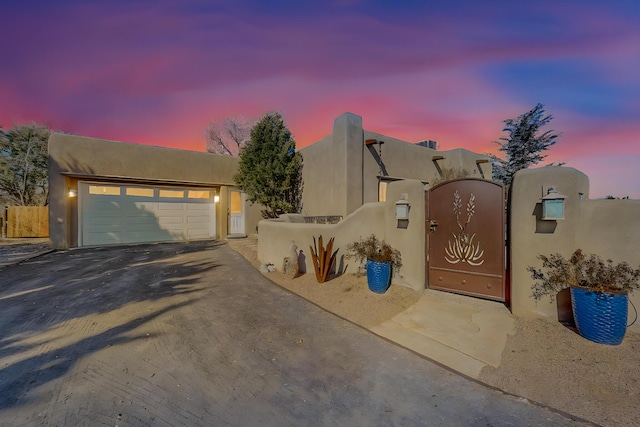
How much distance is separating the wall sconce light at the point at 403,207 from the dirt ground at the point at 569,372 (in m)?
1.80

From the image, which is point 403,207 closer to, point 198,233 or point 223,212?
point 223,212

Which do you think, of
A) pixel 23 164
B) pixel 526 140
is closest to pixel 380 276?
pixel 526 140

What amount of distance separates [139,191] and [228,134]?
41.9ft

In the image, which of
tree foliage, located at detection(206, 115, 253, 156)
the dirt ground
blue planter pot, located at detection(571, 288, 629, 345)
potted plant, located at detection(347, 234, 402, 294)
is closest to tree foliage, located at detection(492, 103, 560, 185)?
potted plant, located at detection(347, 234, 402, 294)

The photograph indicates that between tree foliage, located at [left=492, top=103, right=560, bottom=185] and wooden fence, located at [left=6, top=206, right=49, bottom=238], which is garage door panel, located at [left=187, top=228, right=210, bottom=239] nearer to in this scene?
wooden fence, located at [left=6, top=206, right=49, bottom=238]

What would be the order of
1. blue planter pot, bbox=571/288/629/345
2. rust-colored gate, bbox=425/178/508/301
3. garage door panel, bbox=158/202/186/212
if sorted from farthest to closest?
garage door panel, bbox=158/202/186/212 < rust-colored gate, bbox=425/178/508/301 < blue planter pot, bbox=571/288/629/345

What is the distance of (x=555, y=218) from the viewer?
132 inches

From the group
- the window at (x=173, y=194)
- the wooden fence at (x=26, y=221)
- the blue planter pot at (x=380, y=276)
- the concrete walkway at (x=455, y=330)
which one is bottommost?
the concrete walkway at (x=455, y=330)

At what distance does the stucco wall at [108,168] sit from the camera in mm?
9750

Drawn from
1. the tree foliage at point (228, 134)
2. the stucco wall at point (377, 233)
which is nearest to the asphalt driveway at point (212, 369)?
the stucco wall at point (377, 233)

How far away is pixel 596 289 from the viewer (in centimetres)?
297

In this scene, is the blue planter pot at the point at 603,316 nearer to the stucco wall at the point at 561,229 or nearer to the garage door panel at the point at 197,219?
the stucco wall at the point at 561,229

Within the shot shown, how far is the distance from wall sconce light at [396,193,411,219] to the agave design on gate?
810 millimetres

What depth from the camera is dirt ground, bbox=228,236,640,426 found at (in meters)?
2.17
